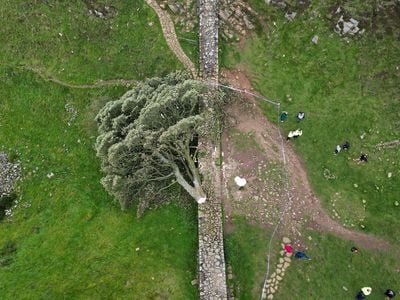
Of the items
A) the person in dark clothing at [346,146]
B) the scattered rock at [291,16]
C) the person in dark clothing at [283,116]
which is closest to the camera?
the person in dark clothing at [346,146]

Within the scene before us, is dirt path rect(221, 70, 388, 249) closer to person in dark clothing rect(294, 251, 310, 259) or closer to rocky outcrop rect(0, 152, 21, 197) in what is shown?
person in dark clothing rect(294, 251, 310, 259)

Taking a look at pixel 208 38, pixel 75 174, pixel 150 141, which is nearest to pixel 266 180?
pixel 150 141

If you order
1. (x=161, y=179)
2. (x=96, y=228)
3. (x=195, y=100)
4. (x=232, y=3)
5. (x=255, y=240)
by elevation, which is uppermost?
(x=232, y=3)

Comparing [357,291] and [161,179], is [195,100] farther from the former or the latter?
[357,291]

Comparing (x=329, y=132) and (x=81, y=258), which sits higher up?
(x=329, y=132)

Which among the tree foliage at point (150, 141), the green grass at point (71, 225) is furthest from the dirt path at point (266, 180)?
the green grass at point (71, 225)

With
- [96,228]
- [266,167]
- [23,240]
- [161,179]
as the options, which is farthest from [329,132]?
[23,240]

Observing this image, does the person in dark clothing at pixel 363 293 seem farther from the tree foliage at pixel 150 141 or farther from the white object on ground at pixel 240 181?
the tree foliage at pixel 150 141

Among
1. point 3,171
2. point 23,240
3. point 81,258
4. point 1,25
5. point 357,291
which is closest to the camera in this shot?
point 357,291

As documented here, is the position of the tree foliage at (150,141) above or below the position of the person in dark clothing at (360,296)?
above
